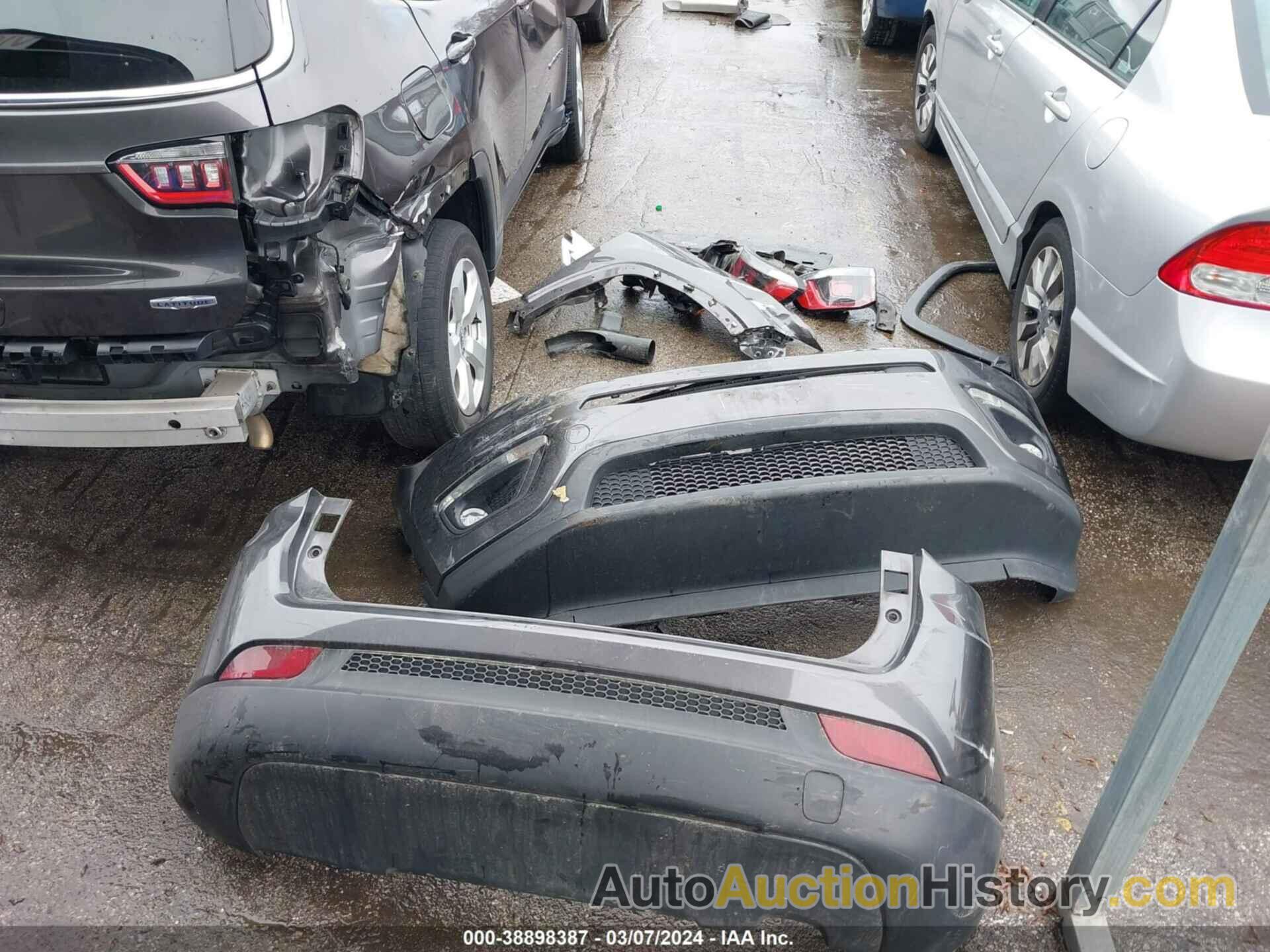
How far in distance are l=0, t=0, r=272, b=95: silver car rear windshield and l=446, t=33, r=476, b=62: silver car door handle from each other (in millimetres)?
1018

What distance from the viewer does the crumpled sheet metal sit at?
3889 millimetres

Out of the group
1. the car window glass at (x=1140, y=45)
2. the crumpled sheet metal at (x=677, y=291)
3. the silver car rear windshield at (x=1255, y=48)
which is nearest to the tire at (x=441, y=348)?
the crumpled sheet metal at (x=677, y=291)

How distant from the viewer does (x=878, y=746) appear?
1.66 meters

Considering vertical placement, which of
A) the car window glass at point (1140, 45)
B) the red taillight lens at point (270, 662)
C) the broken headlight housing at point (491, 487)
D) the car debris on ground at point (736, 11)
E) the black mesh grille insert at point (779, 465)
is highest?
the car window glass at point (1140, 45)

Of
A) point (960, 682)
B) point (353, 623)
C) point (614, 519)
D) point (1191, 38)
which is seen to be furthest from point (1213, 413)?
point (353, 623)

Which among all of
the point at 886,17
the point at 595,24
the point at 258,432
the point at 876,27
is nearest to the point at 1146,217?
the point at 258,432

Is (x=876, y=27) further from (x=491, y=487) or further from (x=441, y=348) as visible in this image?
(x=491, y=487)

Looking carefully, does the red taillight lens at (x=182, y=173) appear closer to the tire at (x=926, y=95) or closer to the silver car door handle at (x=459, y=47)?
the silver car door handle at (x=459, y=47)

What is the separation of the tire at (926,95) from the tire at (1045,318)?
2.51 m

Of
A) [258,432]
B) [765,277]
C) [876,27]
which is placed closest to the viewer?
[258,432]

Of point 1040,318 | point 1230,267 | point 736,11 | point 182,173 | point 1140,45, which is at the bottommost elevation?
point 1040,318

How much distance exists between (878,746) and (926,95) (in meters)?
5.49

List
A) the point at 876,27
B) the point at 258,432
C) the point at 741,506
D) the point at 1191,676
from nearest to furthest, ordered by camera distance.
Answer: the point at 1191,676 → the point at 741,506 → the point at 258,432 → the point at 876,27

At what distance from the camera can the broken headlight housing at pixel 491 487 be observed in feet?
8.61
